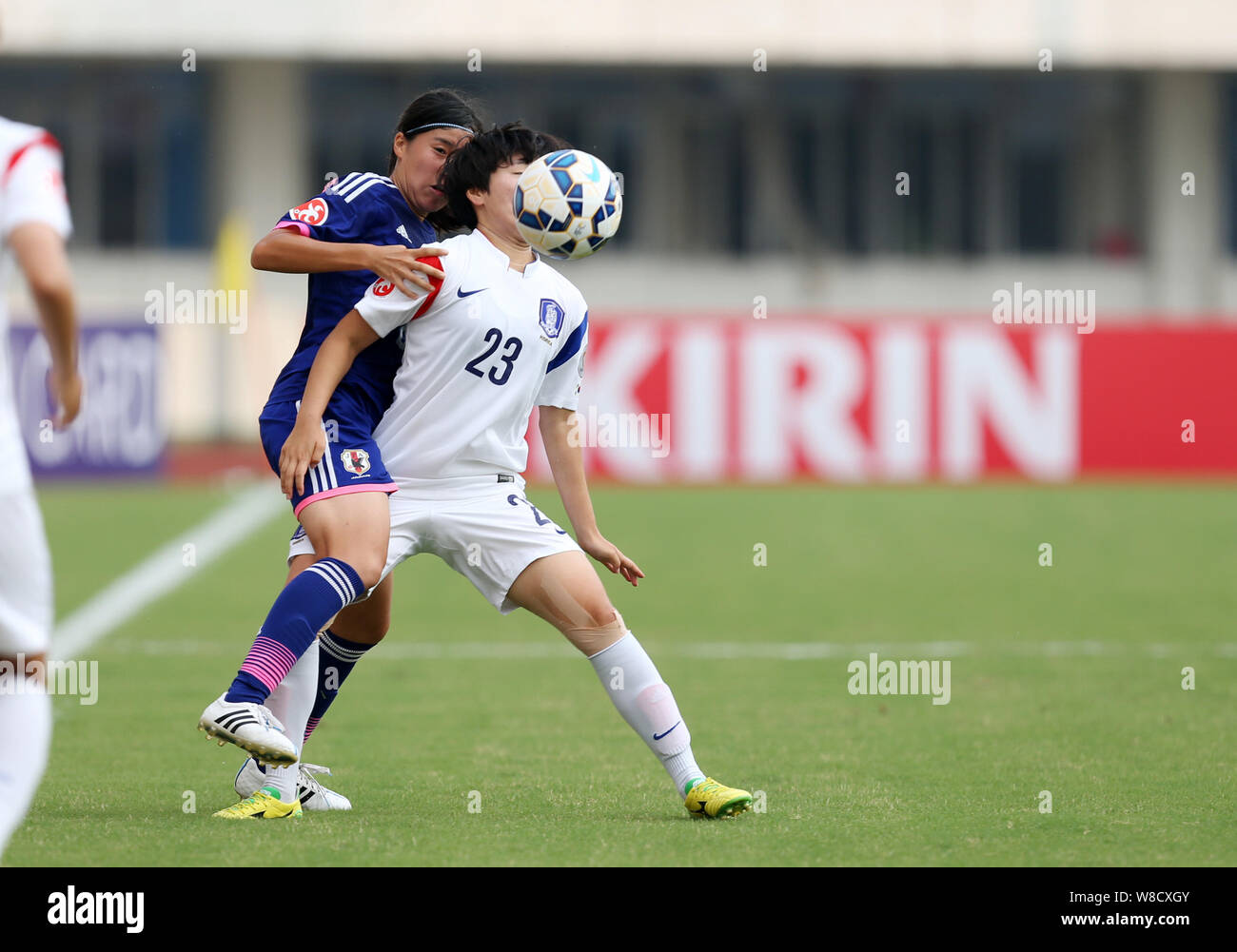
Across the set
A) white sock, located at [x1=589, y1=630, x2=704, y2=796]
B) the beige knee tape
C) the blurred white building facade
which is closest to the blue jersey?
the beige knee tape

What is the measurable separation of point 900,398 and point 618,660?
584 inches

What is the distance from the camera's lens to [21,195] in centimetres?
354

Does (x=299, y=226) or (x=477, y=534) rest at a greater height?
(x=299, y=226)

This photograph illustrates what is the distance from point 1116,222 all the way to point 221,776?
26.5 metres

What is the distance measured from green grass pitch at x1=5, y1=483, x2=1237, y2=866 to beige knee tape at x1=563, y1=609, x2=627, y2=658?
48 cm

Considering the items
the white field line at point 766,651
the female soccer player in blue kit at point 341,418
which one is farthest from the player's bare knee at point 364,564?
the white field line at point 766,651

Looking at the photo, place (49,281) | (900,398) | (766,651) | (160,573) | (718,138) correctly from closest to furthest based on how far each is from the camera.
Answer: (49,281), (766,651), (160,573), (900,398), (718,138)

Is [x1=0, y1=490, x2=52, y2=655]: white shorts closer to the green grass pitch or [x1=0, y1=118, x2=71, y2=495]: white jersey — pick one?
[x1=0, y1=118, x2=71, y2=495]: white jersey

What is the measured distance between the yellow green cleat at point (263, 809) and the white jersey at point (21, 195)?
1640 millimetres

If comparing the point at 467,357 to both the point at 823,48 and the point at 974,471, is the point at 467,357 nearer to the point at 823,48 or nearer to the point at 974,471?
the point at 974,471

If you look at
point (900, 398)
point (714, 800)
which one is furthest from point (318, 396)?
point (900, 398)

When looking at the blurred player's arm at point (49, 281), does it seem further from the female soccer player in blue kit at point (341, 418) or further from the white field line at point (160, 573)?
the white field line at point (160, 573)

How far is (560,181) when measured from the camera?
489cm

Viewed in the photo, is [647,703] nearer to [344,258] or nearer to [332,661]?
[332,661]
